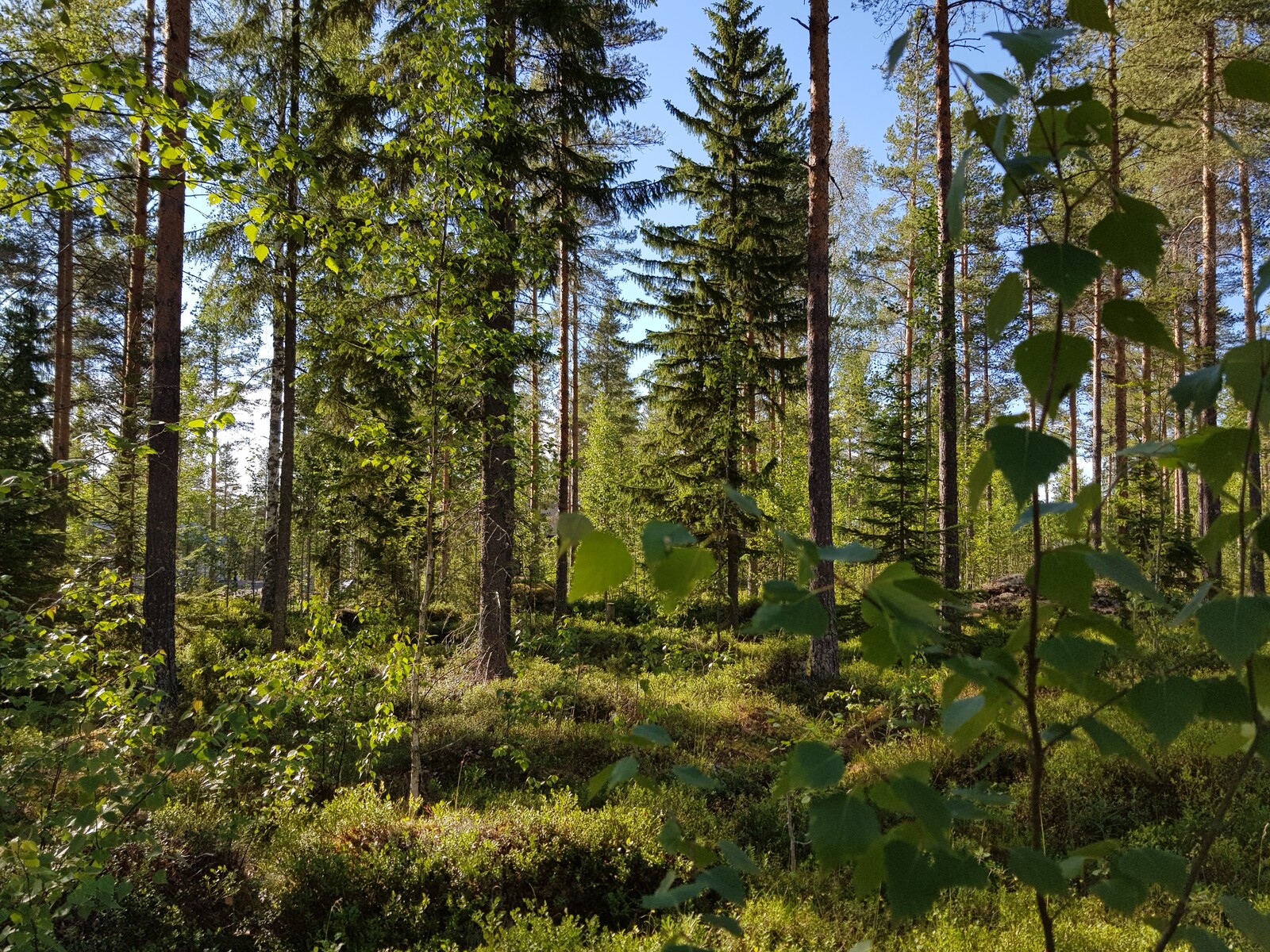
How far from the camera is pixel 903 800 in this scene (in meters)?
0.64

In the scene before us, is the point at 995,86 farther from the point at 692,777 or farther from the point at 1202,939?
the point at 1202,939

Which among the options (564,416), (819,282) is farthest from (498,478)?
(564,416)

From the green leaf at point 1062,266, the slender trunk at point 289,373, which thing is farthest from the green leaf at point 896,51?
the slender trunk at point 289,373

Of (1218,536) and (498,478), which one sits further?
(498,478)

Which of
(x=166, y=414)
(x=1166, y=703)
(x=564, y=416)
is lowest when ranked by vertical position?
(x=1166, y=703)

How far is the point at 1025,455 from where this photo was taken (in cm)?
61

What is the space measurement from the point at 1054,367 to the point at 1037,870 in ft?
1.74

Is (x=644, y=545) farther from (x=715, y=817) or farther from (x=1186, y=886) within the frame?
(x=715, y=817)

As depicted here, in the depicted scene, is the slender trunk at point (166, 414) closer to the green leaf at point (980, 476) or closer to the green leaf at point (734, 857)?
the green leaf at point (734, 857)

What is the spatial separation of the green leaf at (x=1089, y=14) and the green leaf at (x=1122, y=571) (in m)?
0.52

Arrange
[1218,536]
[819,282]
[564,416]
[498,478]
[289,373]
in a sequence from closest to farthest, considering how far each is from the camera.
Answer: [1218,536] < [498,478] < [819,282] < [289,373] < [564,416]

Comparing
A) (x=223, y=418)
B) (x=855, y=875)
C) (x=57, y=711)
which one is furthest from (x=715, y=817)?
(x=855, y=875)

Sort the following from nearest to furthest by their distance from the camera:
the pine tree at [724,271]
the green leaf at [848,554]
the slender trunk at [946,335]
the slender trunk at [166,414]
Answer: the green leaf at [848,554] < the slender trunk at [166,414] < the slender trunk at [946,335] < the pine tree at [724,271]

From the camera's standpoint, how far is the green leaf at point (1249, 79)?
0.65 metres
